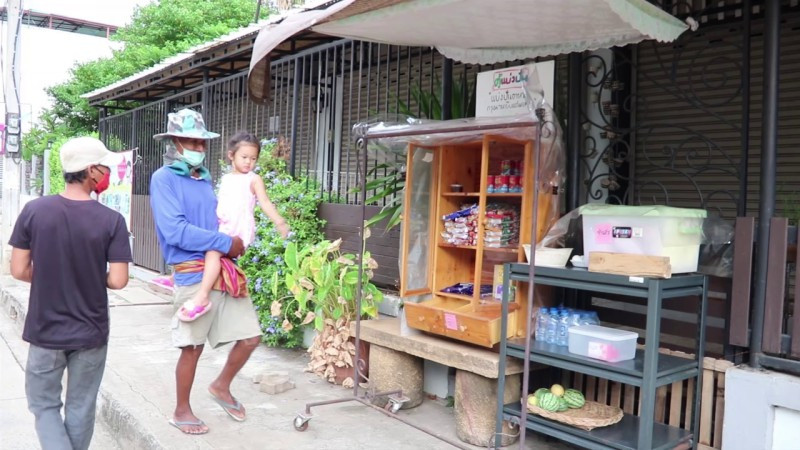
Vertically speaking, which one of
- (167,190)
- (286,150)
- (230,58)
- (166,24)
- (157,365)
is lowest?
(157,365)

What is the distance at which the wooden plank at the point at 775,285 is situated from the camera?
3232 mm

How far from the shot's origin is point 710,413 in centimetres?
358

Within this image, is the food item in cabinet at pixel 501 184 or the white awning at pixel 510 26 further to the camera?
the food item in cabinet at pixel 501 184

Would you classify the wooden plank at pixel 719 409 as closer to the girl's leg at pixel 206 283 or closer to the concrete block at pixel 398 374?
the concrete block at pixel 398 374

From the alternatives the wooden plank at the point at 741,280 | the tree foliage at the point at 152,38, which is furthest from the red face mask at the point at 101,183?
the tree foliage at the point at 152,38

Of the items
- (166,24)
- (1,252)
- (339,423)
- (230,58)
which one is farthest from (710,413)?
(166,24)

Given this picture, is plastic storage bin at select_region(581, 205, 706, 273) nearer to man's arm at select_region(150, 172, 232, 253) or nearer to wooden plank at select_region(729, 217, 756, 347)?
wooden plank at select_region(729, 217, 756, 347)

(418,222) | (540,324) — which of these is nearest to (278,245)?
(418,222)

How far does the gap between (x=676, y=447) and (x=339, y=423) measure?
2.11 metres

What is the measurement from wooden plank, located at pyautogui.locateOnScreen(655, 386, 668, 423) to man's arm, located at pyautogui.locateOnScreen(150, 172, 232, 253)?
2.78m

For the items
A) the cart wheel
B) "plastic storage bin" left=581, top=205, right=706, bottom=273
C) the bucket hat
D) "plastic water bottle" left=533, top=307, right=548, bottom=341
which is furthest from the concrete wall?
the bucket hat

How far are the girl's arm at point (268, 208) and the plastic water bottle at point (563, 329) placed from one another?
177cm

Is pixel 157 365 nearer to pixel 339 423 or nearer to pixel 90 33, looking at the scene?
pixel 339 423

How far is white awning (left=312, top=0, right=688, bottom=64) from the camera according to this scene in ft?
11.1
